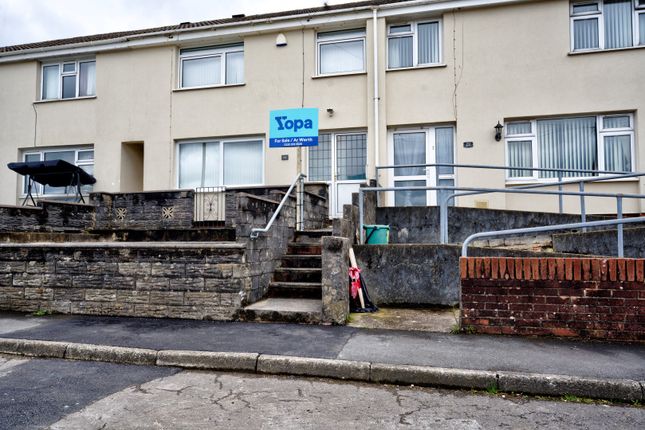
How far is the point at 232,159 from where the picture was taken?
13.3m

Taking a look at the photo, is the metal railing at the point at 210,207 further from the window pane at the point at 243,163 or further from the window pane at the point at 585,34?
the window pane at the point at 585,34

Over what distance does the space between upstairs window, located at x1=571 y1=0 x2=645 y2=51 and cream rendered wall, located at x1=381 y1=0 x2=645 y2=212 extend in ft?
1.14

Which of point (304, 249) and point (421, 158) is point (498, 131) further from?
point (304, 249)

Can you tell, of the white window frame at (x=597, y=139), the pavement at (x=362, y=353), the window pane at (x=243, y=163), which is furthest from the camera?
the window pane at (x=243, y=163)

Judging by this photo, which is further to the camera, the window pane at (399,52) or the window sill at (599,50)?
the window pane at (399,52)

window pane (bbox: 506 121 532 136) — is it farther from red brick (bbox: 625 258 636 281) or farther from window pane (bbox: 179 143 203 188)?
window pane (bbox: 179 143 203 188)

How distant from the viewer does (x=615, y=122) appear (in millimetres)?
11102

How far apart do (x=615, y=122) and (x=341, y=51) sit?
281 inches

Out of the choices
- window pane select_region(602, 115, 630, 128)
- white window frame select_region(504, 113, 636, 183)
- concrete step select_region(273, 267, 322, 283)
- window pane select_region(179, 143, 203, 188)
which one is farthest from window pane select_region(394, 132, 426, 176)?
window pane select_region(179, 143, 203, 188)

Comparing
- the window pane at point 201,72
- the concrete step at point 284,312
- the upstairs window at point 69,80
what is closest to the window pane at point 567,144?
the concrete step at point 284,312

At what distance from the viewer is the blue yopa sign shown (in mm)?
9531

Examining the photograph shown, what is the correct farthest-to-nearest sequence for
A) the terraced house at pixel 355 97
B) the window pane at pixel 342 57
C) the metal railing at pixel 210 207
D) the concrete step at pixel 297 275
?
1. the window pane at pixel 342 57
2. the terraced house at pixel 355 97
3. the metal railing at pixel 210 207
4. the concrete step at pixel 297 275

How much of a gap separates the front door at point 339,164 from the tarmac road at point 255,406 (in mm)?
8012

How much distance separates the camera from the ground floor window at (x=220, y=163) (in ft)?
42.9
